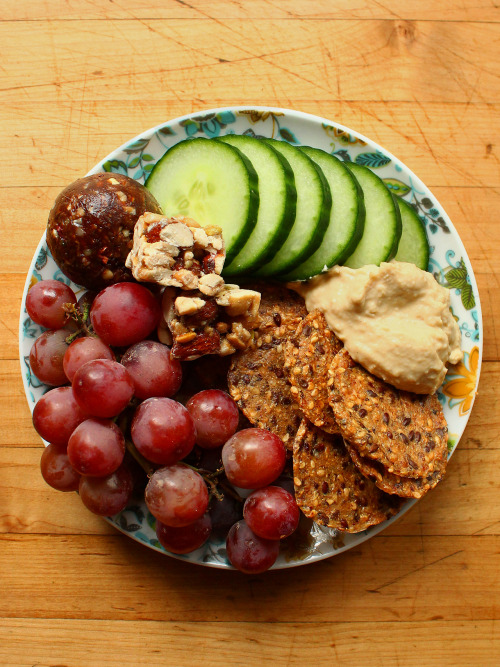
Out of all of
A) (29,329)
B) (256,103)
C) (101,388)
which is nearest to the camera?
(101,388)

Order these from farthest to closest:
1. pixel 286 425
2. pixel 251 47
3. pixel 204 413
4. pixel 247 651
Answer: pixel 251 47
pixel 247 651
pixel 286 425
pixel 204 413

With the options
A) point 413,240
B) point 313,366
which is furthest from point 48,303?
point 413,240

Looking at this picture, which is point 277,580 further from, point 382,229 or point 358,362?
point 382,229

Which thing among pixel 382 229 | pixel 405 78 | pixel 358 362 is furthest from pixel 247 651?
pixel 405 78

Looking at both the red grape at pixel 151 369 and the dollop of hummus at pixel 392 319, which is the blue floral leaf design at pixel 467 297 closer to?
the dollop of hummus at pixel 392 319

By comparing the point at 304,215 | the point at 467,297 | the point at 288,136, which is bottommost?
the point at 467,297

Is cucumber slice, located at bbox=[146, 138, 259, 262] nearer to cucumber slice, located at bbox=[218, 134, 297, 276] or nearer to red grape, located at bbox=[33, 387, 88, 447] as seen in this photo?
cucumber slice, located at bbox=[218, 134, 297, 276]

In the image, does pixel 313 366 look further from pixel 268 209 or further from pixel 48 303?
pixel 48 303
